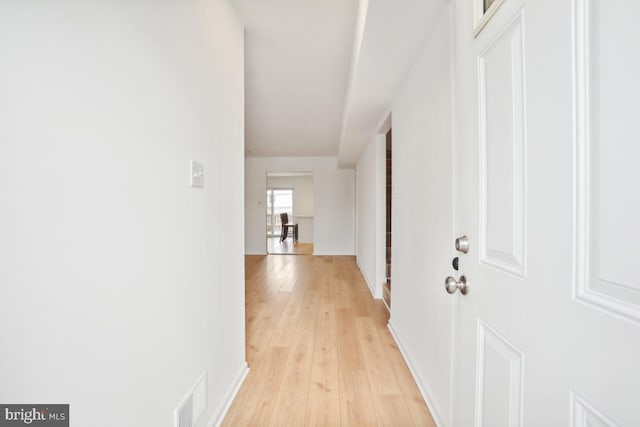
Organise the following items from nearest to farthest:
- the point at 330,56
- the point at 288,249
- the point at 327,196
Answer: the point at 330,56 → the point at 327,196 → the point at 288,249

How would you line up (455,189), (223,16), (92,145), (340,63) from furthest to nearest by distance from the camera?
(340,63), (223,16), (455,189), (92,145)

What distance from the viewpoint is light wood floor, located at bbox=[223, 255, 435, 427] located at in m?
1.64

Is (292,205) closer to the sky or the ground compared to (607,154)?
closer to the sky

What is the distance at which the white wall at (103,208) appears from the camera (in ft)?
1.96

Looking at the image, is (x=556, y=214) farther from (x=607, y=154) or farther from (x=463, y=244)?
(x=463, y=244)

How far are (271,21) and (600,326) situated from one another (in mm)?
2278

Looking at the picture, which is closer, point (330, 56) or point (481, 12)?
point (481, 12)

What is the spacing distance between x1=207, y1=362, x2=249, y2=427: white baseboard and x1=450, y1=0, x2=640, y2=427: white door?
1.21 m

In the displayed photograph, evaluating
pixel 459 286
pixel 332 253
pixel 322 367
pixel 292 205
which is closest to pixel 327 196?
pixel 332 253

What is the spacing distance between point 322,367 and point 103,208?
5.93 ft

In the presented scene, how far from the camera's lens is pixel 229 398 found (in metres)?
1.71

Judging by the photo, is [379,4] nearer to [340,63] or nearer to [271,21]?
[271,21]

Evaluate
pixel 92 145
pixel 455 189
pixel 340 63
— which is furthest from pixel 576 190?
pixel 340 63

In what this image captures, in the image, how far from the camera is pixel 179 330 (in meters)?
1.18
